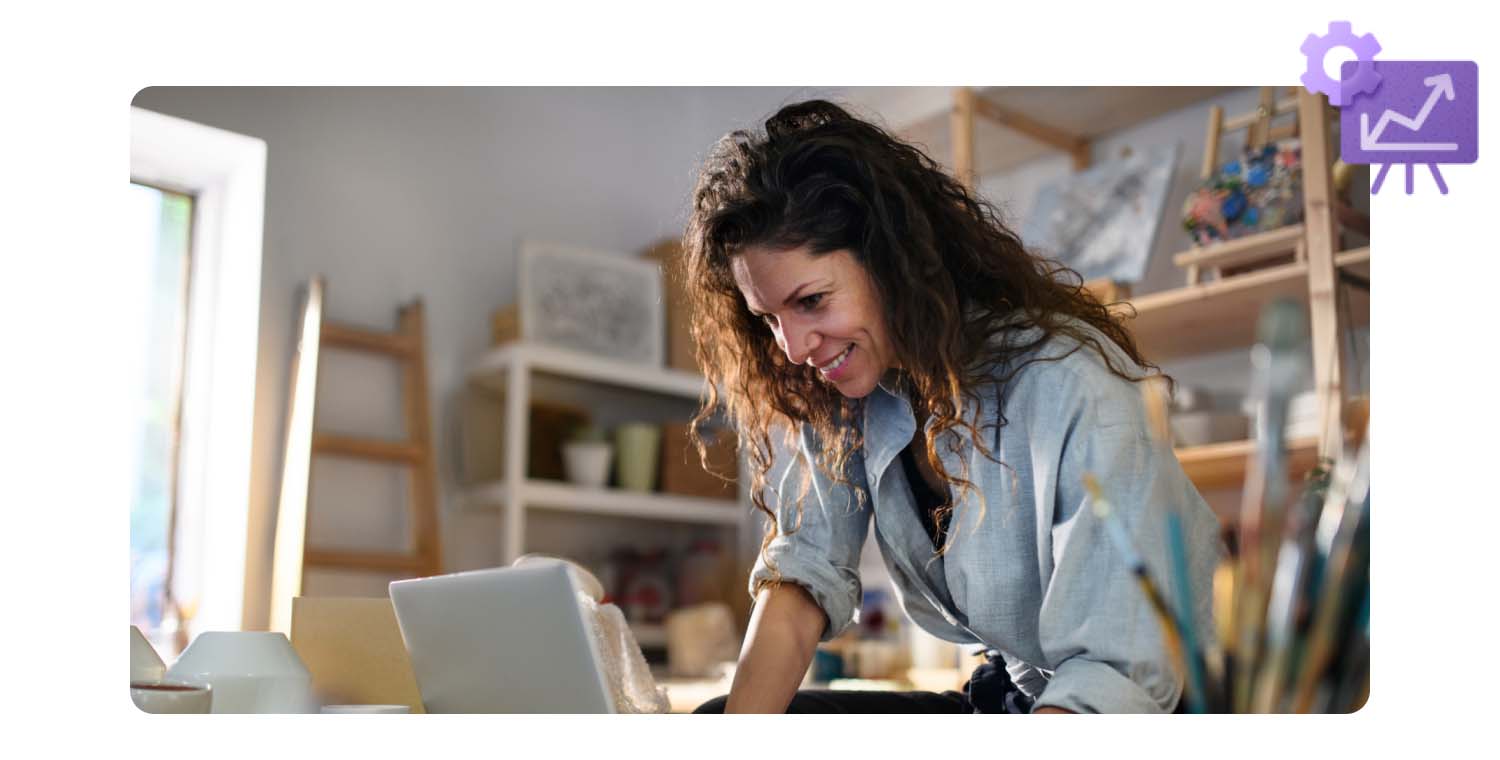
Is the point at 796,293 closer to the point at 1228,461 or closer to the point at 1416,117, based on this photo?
the point at 1416,117

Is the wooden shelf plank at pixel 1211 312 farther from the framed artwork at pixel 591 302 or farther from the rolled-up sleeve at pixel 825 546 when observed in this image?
the framed artwork at pixel 591 302

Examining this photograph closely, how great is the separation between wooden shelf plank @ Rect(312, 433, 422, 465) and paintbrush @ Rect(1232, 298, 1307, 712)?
2.22 metres

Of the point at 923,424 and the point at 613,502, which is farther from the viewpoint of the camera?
the point at 613,502

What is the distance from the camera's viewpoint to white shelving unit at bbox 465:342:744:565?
2758 mm

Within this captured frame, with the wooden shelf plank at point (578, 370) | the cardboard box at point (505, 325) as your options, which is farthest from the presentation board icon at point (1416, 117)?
the cardboard box at point (505, 325)

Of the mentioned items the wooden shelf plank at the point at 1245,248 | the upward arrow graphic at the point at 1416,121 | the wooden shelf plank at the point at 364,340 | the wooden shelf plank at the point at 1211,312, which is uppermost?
the wooden shelf plank at the point at 1245,248

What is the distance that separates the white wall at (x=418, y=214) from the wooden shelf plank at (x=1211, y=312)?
0.83 meters

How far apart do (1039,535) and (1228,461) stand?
115cm

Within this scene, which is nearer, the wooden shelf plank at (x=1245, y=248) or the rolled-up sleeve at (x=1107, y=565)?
the rolled-up sleeve at (x=1107, y=565)

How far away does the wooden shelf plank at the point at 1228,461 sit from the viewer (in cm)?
188

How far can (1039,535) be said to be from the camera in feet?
3.29

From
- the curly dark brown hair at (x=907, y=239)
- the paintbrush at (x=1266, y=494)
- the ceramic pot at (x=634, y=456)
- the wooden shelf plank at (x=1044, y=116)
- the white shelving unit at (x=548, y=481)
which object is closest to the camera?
the paintbrush at (x=1266, y=494)
